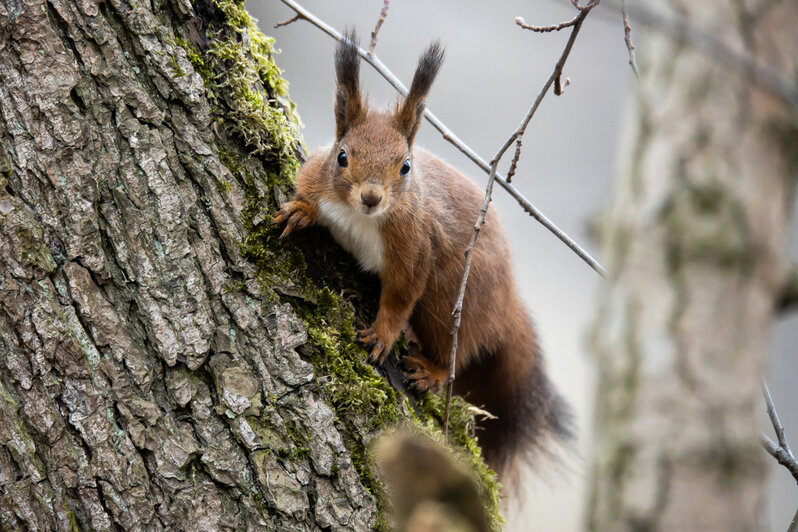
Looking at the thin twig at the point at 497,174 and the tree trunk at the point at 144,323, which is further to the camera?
the thin twig at the point at 497,174

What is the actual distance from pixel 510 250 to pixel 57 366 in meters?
1.98

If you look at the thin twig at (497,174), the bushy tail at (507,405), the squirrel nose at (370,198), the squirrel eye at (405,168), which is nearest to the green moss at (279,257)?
the squirrel nose at (370,198)

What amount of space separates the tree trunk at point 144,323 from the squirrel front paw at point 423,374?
17.7 inches

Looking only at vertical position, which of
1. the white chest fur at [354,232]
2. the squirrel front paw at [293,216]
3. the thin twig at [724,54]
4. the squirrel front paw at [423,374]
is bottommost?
the squirrel front paw at [423,374]

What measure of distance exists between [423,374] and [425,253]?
439mm

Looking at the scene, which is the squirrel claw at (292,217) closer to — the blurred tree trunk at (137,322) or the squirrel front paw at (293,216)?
the squirrel front paw at (293,216)

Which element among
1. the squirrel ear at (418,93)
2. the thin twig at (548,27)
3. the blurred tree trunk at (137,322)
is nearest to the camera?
the blurred tree trunk at (137,322)

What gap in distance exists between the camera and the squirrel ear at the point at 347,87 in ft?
7.82

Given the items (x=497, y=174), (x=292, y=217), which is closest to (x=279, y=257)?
(x=292, y=217)

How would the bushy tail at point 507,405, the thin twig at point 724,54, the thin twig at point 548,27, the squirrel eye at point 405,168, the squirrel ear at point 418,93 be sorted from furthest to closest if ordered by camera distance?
the bushy tail at point 507,405, the squirrel eye at point 405,168, the squirrel ear at point 418,93, the thin twig at point 548,27, the thin twig at point 724,54

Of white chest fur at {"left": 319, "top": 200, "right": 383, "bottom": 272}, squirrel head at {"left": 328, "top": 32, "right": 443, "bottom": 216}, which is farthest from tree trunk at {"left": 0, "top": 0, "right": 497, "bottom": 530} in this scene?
squirrel head at {"left": 328, "top": 32, "right": 443, "bottom": 216}

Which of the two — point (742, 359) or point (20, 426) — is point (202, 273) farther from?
point (742, 359)

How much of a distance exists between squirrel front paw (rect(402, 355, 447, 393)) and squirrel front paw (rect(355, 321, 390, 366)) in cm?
27

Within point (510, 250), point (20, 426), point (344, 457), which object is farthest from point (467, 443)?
point (20, 426)
